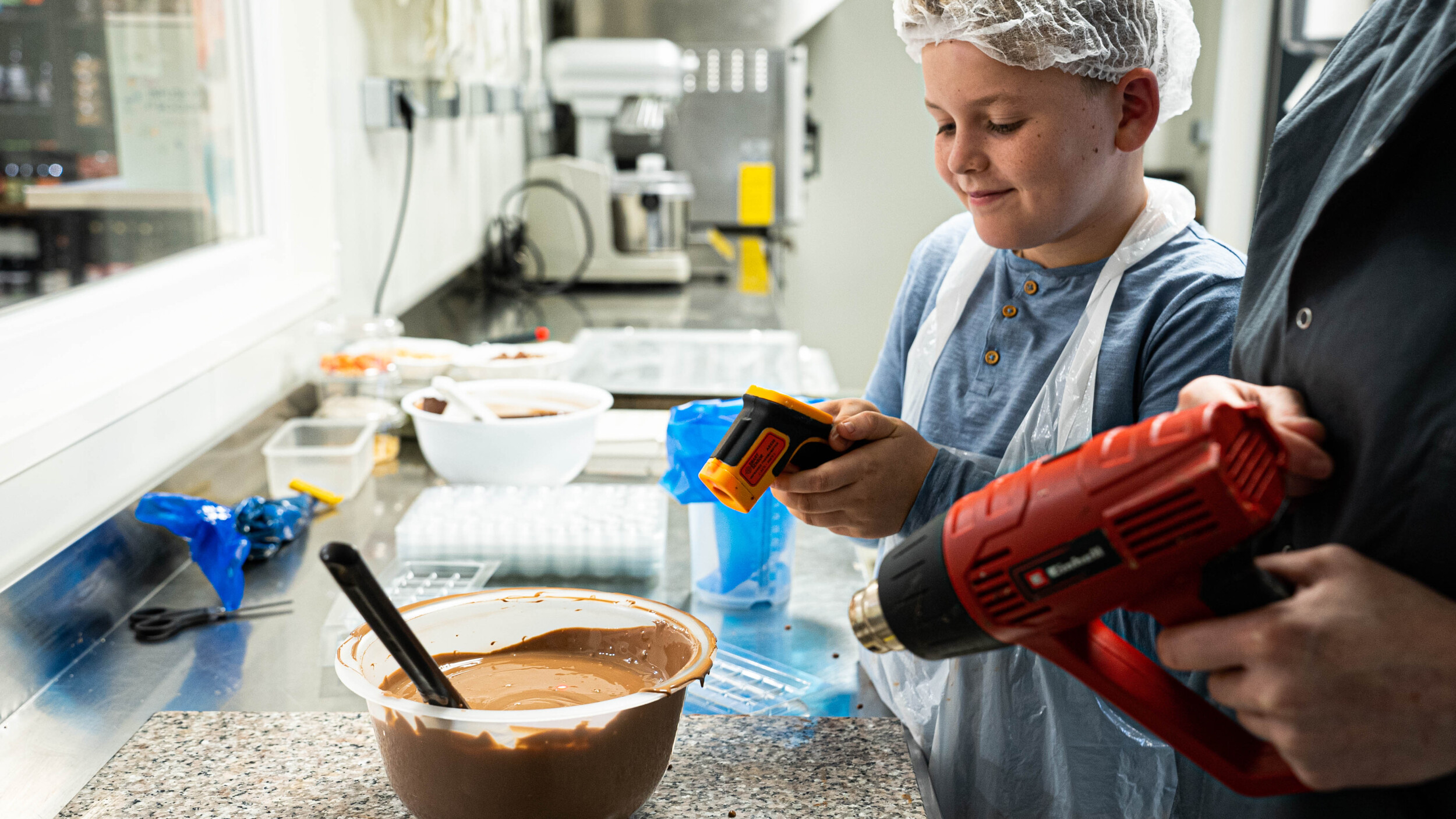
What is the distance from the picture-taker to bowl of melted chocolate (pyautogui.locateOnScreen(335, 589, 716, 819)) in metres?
0.71

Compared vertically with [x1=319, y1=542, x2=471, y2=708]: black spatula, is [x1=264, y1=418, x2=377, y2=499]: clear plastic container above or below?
below

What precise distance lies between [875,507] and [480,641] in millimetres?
365

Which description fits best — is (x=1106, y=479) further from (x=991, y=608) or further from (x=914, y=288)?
(x=914, y=288)

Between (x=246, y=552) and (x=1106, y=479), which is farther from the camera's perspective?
(x=246, y=552)

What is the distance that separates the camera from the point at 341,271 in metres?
2.08

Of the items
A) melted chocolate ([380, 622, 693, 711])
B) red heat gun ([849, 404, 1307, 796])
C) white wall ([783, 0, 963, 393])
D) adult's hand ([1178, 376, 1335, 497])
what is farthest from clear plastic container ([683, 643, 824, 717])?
white wall ([783, 0, 963, 393])

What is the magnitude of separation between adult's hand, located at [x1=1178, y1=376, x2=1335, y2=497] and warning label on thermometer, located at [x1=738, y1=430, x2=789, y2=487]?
0.34 meters

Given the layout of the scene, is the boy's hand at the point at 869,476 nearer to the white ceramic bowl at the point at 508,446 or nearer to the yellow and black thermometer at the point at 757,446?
the yellow and black thermometer at the point at 757,446

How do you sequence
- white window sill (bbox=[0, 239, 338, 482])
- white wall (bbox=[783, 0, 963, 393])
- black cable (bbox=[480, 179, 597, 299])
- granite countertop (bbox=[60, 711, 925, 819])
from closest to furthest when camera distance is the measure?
granite countertop (bbox=[60, 711, 925, 819]), white window sill (bbox=[0, 239, 338, 482]), white wall (bbox=[783, 0, 963, 393]), black cable (bbox=[480, 179, 597, 299])

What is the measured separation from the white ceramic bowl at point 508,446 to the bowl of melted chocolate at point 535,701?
627mm

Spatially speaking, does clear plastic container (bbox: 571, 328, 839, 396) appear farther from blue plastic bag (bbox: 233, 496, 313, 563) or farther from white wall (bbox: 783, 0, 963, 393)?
blue plastic bag (bbox: 233, 496, 313, 563)

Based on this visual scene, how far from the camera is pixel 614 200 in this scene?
131 inches

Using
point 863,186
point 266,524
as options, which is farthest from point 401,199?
point 266,524

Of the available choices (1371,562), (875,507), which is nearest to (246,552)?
(875,507)
